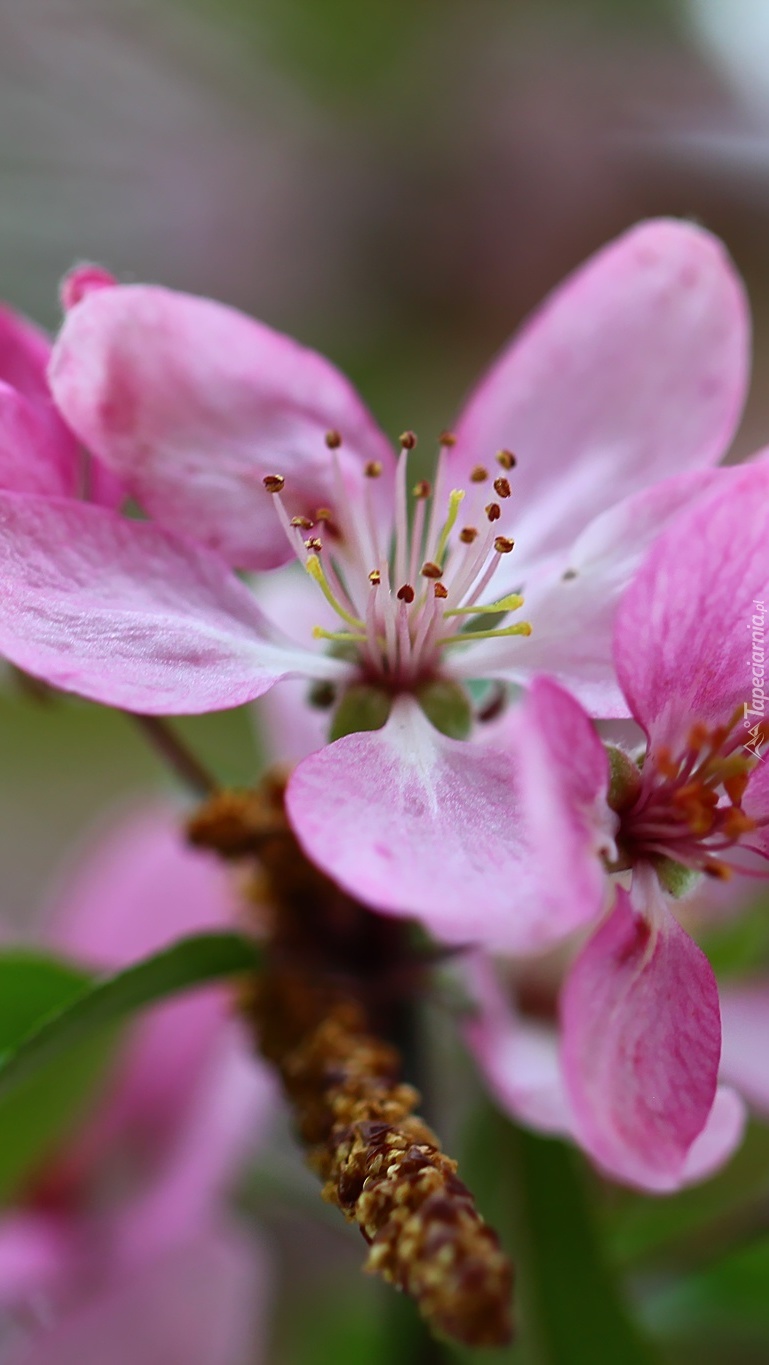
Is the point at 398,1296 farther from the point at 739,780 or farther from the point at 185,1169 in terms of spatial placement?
the point at 739,780

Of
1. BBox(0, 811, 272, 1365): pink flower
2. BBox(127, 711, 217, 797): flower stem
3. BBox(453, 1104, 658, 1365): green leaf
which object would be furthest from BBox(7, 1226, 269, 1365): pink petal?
BBox(127, 711, 217, 797): flower stem

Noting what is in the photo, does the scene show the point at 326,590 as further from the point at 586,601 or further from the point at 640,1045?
the point at 640,1045

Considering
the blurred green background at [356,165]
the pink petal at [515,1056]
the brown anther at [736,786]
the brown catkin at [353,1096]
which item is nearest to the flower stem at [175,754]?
the brown catkin at [353,1096]

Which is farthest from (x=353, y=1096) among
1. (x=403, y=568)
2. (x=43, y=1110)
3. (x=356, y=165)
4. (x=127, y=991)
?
(x=356, y=165)

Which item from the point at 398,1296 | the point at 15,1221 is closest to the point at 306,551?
the point at 398,1296

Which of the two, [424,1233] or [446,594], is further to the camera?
[446,594]

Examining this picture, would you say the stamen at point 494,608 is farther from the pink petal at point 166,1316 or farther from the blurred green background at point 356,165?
the blurred green background at point 356,165
